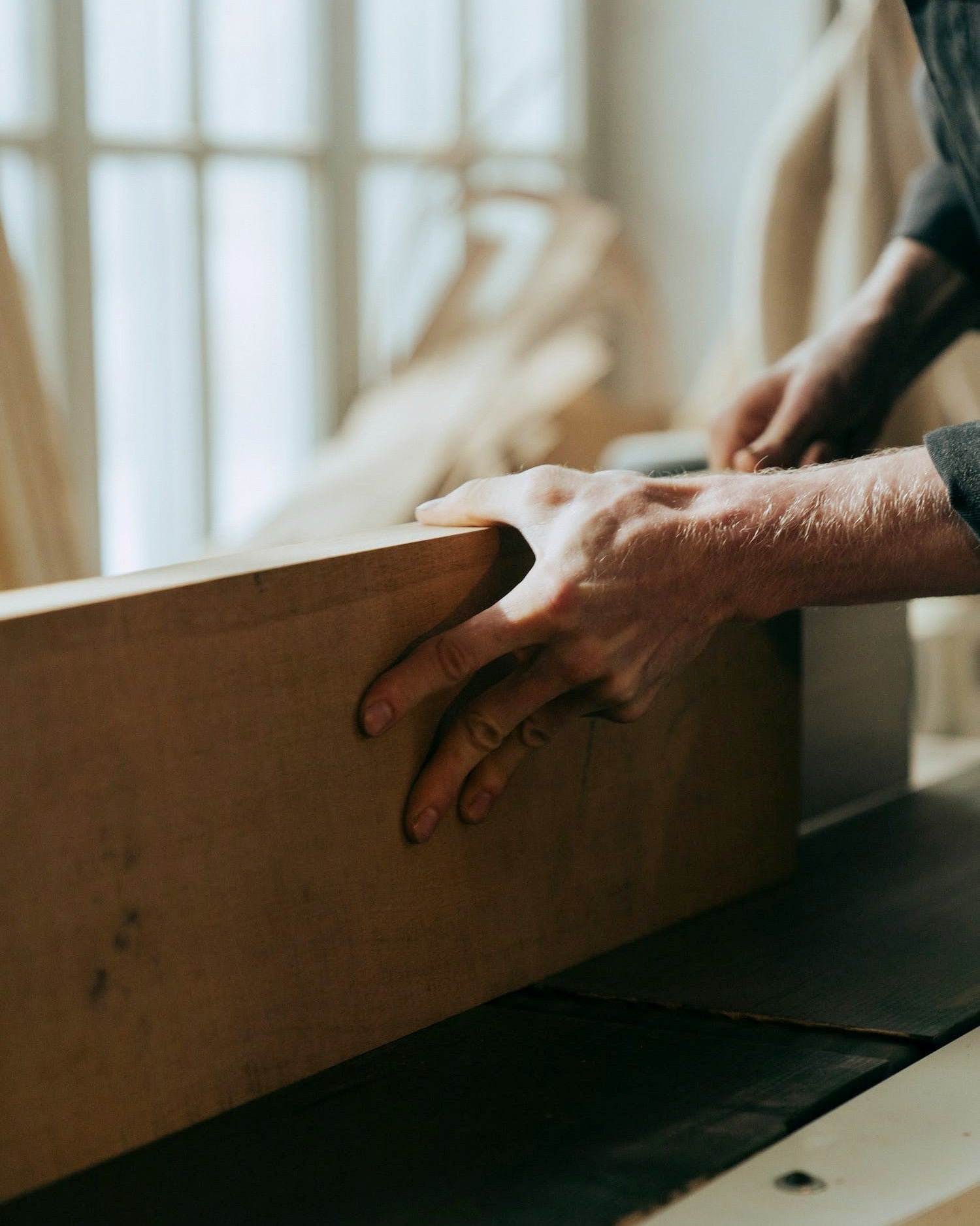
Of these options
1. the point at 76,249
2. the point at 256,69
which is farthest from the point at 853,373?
the point at 256,69

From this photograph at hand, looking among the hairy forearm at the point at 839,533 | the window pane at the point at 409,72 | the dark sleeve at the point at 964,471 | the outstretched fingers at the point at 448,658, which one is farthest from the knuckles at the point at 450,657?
the window pane at the point at 409,72

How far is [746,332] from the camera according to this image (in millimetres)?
2393

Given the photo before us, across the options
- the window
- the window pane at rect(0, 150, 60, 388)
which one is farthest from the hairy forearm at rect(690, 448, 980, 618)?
the window pane at rect(0, 150, 60, 388)

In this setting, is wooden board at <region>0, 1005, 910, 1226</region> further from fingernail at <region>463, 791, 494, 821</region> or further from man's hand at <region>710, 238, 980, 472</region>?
man's hand at <region>710, 238, 980, 472</region>

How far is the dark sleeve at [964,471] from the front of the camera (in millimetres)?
817

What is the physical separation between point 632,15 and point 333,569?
185 inches

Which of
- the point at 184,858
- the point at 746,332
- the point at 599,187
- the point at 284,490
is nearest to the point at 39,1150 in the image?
the point at 184,858

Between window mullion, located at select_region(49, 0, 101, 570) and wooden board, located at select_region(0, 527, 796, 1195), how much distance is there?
262 centimetres

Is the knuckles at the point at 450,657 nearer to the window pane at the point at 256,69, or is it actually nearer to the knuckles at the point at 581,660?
the knuckles at the point at 581,660

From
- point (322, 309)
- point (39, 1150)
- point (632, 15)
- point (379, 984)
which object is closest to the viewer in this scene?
point (39, 1150)

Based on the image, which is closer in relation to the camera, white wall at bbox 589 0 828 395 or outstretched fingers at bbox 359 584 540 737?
outstretched fingers at bbox 359 584 540 737

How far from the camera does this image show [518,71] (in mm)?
4676

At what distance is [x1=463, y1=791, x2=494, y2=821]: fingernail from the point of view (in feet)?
2.70

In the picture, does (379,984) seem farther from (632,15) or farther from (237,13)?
(632,15)
